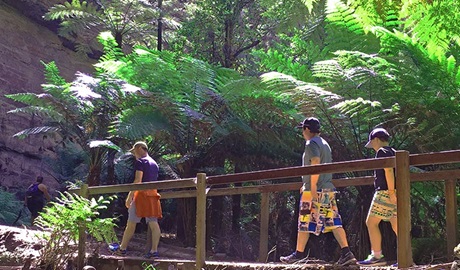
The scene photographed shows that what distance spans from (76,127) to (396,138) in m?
6.42

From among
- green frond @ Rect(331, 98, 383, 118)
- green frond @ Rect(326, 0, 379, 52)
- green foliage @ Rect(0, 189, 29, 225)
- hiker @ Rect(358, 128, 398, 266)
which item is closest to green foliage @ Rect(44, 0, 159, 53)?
green foliage @ Rect(0, 189, 29, 225)

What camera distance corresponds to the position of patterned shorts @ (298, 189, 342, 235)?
586 cm

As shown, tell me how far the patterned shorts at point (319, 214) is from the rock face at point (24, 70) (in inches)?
519

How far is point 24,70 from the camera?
66.4 feet

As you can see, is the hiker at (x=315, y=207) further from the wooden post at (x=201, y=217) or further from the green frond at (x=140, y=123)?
the green frond at (x=140, y=123)

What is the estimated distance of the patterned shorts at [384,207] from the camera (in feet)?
18.6

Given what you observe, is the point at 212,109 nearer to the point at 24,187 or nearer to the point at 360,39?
the point at 360,39

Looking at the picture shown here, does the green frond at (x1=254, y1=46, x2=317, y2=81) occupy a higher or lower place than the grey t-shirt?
higher

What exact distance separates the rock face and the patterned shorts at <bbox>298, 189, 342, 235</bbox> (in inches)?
519

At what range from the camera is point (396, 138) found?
906 cm

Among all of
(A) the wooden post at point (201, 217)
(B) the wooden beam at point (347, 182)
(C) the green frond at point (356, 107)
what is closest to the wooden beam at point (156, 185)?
(A) the wooden post at point (201, 217)

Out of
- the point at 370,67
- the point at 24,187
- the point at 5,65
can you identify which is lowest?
the point at 24,187

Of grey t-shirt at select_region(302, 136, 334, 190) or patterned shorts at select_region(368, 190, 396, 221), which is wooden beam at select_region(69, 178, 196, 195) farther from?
patterned shorts at select_region(368, 190, 396, 221)

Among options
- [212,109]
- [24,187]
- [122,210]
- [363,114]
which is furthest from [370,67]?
[24,187]
